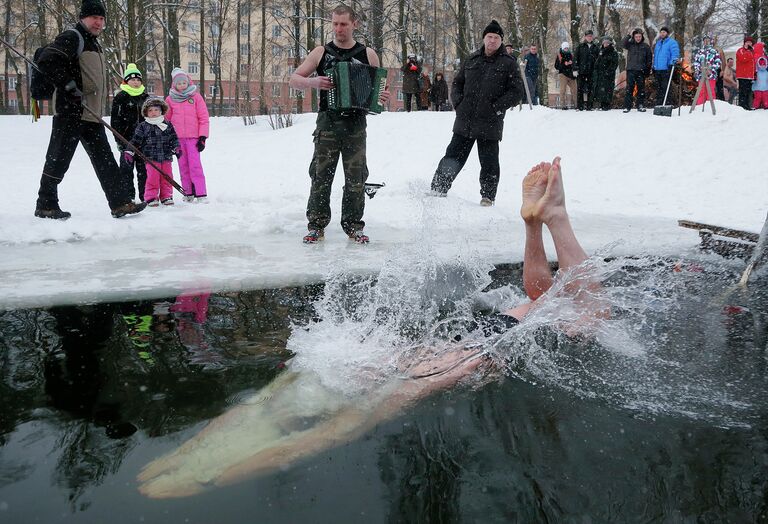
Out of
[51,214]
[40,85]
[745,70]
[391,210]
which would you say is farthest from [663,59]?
[51,214]

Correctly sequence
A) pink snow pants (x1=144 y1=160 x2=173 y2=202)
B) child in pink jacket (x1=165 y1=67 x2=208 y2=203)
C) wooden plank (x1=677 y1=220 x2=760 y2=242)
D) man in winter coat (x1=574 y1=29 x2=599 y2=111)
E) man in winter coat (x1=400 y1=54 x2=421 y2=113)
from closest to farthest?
wooden plank (x1=677 y1=220 x2=760 y2=242)
pink snow pants (x1=144 y1=160 x2=173 y2=202)
child in pink jacket (x1=165 y1=67 x2=208 y2=203)
man in winter coat (x1=574 y1=29 x2=599 y2=111)
man in winter coat (x1=400 y1=54 x2=421 y2=113)

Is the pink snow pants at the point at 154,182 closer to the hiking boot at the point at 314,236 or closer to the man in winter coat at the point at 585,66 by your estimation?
the hiking boot at the point at 314,236

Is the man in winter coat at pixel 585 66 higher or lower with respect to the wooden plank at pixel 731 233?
higher

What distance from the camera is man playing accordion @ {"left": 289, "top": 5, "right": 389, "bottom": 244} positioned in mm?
5723

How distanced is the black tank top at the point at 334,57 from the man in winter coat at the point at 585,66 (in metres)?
9.80

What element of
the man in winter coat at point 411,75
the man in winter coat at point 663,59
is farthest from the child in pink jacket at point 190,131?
the man in winter coat at point 411,75

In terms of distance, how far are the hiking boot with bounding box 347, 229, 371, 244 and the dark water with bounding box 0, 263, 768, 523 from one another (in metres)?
2.62

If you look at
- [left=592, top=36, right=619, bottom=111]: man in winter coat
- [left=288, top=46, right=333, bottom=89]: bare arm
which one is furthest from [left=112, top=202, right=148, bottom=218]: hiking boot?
[left=592, top=36, right=619, bottom=111]: man in winter coat

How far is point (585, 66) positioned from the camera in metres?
14.6

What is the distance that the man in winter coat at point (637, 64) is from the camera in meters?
13.4

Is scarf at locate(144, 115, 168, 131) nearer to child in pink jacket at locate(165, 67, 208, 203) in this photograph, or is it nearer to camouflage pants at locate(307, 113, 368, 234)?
child in pink jacket at locate(165, 67, 208, 203)

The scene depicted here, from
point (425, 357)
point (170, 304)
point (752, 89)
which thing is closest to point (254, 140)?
point (752, 89)

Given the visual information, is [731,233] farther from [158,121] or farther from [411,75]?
[411,75]

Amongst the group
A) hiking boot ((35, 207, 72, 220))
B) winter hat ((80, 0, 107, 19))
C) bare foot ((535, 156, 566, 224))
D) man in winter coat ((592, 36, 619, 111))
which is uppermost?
man in winter coat ((592, 36, 619, 111))
